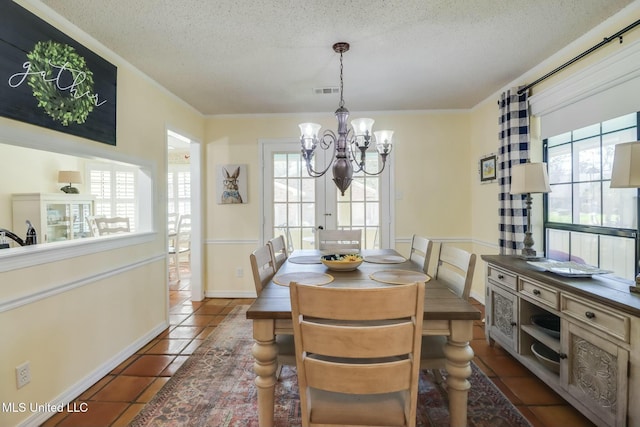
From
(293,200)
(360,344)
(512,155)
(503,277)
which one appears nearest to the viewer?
(360,344)

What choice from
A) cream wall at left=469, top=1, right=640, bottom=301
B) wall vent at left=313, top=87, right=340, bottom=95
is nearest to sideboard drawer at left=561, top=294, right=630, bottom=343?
cream wall at left=469, top=1, right=640, bottom=301

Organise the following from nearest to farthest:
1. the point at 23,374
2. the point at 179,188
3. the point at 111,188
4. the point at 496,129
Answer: the point at 23,374 < the point at 496,129 < the point at 111,188 < the point at 179,188

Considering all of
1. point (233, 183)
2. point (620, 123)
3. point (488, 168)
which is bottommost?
point (233, 183)

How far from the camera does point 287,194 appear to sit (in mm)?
4020

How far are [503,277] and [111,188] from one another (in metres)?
5.59

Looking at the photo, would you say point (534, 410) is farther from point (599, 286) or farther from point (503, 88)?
point (503, 88)

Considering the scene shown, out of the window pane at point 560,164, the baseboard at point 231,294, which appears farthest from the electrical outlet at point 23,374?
the window pane at point 560,164

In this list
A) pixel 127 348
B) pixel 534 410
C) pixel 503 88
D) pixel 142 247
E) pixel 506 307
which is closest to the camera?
pixel 534 410

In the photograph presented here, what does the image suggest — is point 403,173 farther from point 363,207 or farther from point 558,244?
point 558,244

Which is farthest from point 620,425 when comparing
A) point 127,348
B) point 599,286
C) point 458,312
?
point 127,348

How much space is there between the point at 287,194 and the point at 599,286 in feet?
10.2

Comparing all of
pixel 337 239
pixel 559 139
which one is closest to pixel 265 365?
pixel 337 239

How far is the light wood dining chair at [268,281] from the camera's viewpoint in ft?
5.18

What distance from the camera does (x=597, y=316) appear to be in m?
1.51
